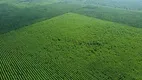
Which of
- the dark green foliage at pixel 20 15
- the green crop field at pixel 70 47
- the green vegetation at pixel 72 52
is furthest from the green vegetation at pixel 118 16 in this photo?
the dark green foliage at pixel 20 15

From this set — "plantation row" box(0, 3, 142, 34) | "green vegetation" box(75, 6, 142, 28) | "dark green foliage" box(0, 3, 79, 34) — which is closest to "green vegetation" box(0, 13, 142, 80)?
"dark green foliage" box(0, 3, 79, 34)

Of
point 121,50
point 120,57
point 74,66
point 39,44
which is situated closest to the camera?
point 74,66

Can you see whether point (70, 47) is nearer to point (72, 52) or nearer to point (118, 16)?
point (72, 52)

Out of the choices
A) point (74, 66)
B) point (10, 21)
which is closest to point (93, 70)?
point (74, 66)

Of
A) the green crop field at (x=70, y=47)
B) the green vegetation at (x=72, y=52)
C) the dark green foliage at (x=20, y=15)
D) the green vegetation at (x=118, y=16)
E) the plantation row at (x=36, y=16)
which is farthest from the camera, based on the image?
the green vegetation at (x=118, y=16)

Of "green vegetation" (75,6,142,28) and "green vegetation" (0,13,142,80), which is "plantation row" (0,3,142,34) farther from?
"green vegetation" (0,13,142,80)

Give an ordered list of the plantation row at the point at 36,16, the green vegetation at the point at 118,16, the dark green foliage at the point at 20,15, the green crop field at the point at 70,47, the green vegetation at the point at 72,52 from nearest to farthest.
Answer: the green vegetation at the point at 72,52 < the green crop field at the point at 70,47 < the dark green foliage at the point at 20,15 < the plantation row at the point at 36,16 < the green vegetation at the point at 118,16

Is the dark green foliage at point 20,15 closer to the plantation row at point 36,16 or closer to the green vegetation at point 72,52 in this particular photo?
the plantation row at point 36,16

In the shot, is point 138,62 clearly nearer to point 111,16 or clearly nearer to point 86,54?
point 86,54

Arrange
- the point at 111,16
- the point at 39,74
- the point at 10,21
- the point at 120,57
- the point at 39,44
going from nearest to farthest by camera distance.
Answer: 1. the point at 39,74
2. the point at 120,57
3. the point at 39,44
4. the point at 10,21
5. the point at 111,16
